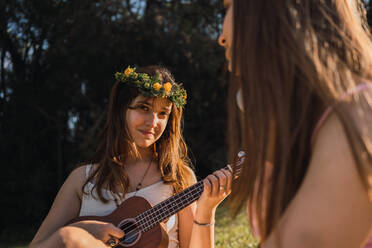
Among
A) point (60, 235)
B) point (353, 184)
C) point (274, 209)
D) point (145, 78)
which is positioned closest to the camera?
point (353, 184)

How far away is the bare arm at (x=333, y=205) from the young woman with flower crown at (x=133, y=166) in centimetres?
168

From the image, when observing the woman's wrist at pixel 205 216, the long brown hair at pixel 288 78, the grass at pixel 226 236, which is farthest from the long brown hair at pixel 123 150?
the long brown hair at pixel 288 78

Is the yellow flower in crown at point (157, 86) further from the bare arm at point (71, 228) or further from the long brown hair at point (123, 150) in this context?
the bare arm at point (71, 228)

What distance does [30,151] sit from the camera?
739 centimetres

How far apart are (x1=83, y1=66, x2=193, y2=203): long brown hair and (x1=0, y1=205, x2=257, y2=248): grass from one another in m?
0.88

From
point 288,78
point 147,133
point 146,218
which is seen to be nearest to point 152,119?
point 147,133

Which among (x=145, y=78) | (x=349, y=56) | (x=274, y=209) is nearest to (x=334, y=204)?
(x=274, y=209)

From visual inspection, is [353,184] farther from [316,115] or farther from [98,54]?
[98,54]

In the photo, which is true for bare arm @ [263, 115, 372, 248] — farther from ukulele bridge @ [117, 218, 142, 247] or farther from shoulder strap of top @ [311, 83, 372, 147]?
ukulele bridge @ [117, 218, 142, 247]

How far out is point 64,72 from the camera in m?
7.50

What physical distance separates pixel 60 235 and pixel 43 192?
5.66 metres

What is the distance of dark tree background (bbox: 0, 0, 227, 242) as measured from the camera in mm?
7199

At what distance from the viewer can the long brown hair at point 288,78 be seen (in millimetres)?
808

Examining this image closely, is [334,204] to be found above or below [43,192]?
above
